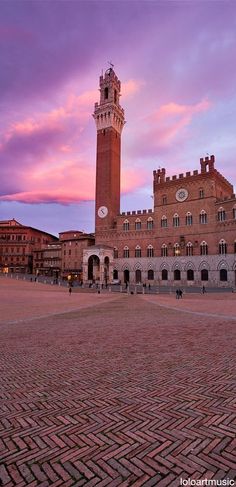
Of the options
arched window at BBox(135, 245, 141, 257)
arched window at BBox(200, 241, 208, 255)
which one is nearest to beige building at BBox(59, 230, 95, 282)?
arched window at BBox(135, 245, 141, 257)

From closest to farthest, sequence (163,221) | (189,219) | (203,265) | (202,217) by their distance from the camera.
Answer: (203,265), (202,217), (189,219), (163,221)

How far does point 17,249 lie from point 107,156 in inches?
1617

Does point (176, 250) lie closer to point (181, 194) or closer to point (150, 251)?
point (150, 251)

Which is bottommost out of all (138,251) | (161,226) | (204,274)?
(204,274)

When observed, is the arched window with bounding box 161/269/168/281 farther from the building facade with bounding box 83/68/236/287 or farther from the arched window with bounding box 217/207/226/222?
the arched window with bounding box 217/207/226/222

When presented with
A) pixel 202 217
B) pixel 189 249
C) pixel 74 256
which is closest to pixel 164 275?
pixel 189 249

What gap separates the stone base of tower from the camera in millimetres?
57000

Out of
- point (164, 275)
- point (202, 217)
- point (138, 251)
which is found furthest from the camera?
point (138, 251)

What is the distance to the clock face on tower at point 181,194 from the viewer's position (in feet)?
177

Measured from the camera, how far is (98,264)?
60406 mm

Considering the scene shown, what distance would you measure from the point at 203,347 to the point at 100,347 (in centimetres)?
302

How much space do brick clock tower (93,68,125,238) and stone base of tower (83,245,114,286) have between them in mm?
6141

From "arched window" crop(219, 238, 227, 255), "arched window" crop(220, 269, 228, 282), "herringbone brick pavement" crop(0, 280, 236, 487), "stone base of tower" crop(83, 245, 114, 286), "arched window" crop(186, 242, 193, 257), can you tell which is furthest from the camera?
"stone base of tower" crop(83, 245, 114, 286)

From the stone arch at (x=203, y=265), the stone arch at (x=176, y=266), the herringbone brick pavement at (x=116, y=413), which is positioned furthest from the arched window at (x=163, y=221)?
the herringbone brick pavement at (x=116, y=413)
